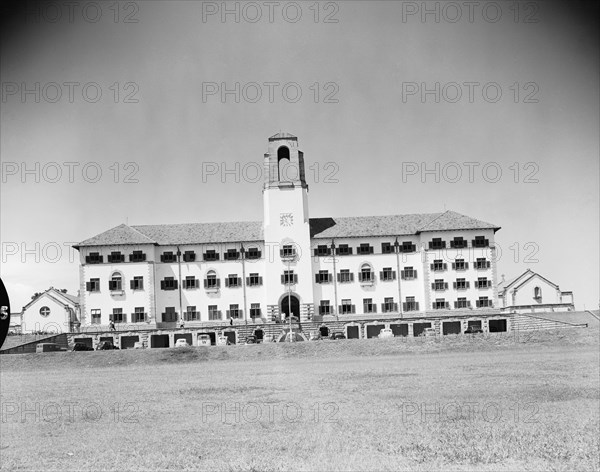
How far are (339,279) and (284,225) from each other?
5986 mm

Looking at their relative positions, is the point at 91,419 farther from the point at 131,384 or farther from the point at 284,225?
the point at 284,225

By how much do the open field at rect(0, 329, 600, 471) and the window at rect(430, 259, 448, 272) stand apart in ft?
90.9

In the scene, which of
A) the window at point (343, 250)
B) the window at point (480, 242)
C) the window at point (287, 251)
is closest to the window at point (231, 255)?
Result: the window at point (287, 251)

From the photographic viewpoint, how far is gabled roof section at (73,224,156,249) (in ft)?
170

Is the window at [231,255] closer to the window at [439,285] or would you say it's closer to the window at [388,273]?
the window at [388,273]

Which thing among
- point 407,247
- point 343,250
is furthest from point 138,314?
point 407,247

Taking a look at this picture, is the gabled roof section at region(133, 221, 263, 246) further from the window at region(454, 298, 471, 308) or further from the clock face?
the window at region(454, 298, 471, 308)

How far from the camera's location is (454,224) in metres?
52.7

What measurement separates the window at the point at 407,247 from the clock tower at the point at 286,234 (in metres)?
7.24

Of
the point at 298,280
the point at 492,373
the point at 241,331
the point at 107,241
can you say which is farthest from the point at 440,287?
the point at 492,373

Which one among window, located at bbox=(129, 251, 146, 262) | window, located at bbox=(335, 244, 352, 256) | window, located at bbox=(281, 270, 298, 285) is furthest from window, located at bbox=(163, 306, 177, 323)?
window, located at bbox=(335, 244, 352, 256)

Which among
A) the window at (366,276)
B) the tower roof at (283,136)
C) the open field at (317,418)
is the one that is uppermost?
the tower roof at (283,136)

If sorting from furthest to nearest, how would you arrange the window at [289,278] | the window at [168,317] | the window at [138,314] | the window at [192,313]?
1. the window at [289,278]
2. the window at [192,313]
3. the window at [168,317]
4. the window at [138,314]

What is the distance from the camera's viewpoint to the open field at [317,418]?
950 centimetres
